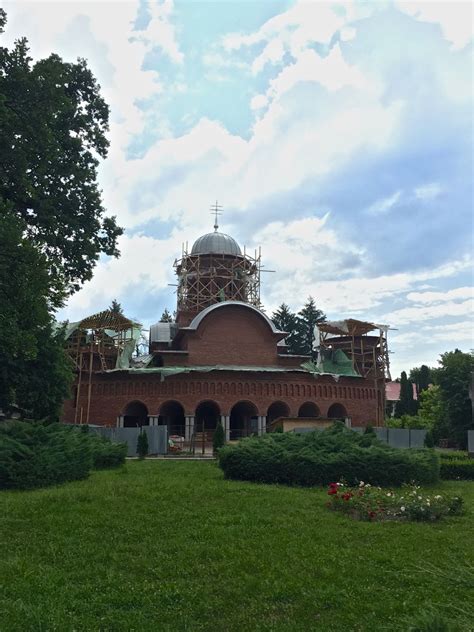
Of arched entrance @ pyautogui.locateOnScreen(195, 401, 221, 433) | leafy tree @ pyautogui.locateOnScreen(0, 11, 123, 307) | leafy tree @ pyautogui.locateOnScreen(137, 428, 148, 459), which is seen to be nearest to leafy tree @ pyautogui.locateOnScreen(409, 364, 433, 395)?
arched entrance @ pyautogui.locateOnScreen(195, 401, 221, 433)

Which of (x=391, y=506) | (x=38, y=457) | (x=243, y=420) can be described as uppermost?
(x=243, y=420)

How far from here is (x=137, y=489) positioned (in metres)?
10.5

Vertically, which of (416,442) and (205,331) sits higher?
(205,331)

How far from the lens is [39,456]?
448 inches

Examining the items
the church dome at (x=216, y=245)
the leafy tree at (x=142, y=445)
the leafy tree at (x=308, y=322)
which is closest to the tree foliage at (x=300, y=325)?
the leafy tree at (x=308, y=322)

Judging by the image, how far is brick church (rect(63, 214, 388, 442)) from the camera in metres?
30.8

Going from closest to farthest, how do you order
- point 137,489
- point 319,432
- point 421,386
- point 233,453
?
point 137,489
point 233,453
point 319,432
point 421,386

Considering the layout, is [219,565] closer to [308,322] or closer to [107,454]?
[107,454]

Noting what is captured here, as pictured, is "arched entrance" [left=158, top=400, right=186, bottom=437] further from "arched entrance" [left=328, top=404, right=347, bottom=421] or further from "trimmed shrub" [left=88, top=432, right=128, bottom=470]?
"trimmed shrub" [left=88, top=432, right=128, bottom=470]

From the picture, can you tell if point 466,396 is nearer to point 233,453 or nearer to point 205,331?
point 205,331

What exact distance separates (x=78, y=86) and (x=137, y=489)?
10140mm

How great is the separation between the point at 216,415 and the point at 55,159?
76.5 feet

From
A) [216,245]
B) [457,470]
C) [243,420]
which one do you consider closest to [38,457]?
[457,470]

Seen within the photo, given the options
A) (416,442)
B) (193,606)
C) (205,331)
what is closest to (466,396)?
(416,442)
